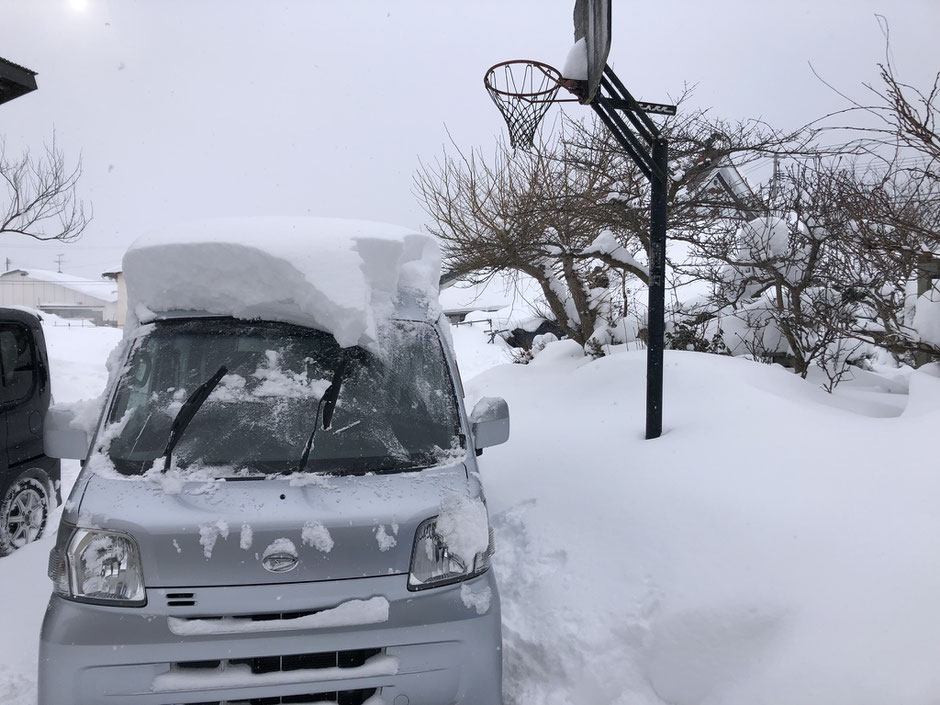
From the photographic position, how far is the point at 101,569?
224cm

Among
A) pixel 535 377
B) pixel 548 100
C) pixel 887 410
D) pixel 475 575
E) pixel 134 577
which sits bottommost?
pixel 535 377

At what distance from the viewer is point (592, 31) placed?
5.14m

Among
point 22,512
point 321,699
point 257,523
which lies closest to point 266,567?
point 257,523

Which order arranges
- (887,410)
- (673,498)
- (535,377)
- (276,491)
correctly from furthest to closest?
(535,377) → (887,410) → (673,498) → (276,491)

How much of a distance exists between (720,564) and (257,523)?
2295mm

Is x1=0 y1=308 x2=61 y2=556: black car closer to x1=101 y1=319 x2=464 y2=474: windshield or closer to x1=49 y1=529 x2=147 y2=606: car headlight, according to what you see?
x1=101 y1=319 x2=464 y2=474: windshield

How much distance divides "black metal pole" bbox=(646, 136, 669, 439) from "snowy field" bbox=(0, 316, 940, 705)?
30 cm

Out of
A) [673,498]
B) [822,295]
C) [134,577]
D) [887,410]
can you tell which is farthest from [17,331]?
[822,295]

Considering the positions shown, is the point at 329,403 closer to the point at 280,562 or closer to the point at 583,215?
the point at 280,562

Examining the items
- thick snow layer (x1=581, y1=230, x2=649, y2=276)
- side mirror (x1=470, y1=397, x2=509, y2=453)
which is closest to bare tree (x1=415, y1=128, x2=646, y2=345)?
thick snow layer (x1=581, y1=230, x2=649, y2=276)

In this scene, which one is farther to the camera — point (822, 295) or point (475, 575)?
point (822, 295)

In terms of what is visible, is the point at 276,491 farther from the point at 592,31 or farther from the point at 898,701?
the point at 592,31

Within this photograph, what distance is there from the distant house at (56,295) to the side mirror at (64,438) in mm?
66879

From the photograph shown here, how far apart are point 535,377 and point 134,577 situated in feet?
24.0
